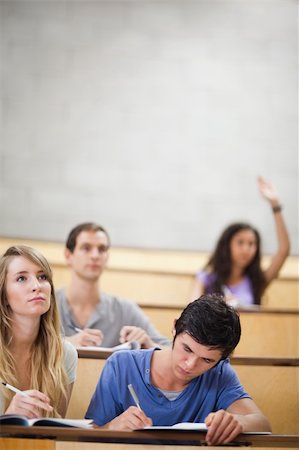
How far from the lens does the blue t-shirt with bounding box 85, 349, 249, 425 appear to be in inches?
57.1

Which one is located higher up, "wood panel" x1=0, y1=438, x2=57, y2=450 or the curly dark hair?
the curly dark hair

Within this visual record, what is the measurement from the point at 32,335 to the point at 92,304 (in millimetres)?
594

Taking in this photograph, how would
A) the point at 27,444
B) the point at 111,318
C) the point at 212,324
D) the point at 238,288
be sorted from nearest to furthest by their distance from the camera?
the point at 27,444 → the point at 212,324 → the point at 111,318 → the point at 238,288

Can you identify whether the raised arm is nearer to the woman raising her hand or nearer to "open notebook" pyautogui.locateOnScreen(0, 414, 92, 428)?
the woman raising her hand

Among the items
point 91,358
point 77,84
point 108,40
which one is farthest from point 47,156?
point 91,358

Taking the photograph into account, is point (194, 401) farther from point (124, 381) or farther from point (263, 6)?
point (263, 6)

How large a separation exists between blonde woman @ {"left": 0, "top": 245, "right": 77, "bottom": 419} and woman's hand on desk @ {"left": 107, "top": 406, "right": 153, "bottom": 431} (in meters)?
0.14

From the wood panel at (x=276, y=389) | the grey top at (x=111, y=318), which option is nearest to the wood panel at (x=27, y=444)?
the wood panel at (x=276, y=389)

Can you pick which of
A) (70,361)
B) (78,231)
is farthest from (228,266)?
(70,361)

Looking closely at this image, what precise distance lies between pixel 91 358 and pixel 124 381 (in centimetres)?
18

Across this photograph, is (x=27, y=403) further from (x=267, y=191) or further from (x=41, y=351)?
(x=267, y=191)

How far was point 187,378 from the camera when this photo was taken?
4.71 ft

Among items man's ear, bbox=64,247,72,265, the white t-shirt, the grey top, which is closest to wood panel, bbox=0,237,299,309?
man's ear, bbox=64,247,72,265

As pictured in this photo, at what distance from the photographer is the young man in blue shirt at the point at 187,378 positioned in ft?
4.57
